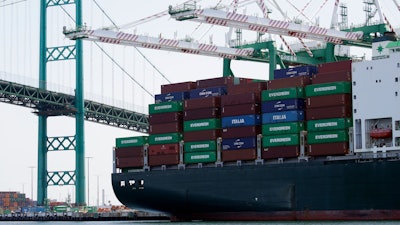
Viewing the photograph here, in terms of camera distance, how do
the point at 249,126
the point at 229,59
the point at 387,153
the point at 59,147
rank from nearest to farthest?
the point at 387,153, the point at 249,126, the point at 229,59, the point at 59,147

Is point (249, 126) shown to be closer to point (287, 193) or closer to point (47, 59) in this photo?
point (287, 193)

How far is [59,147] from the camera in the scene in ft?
281

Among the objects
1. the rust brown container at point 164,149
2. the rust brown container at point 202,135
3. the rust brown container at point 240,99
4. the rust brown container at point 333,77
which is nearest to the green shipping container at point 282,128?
the rust brown container at point 240,99

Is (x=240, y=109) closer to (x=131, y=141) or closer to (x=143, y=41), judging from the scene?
(x=143, y=41)

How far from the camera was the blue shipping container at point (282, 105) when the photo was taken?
198 ft

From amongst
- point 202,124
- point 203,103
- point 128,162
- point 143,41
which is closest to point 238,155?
point 202,124

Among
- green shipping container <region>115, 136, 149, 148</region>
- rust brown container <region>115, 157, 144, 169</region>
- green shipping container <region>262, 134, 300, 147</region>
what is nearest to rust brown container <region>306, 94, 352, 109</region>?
green shipping container <region>262, 134, 300, 147</region>

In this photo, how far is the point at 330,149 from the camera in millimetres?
58750

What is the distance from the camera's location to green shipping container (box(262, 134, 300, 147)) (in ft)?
197

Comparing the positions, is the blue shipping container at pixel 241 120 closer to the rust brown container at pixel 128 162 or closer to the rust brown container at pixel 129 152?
the rust brown container at pixel 129 152

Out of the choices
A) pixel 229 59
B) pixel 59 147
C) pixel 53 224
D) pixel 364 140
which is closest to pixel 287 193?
pixel 364 140

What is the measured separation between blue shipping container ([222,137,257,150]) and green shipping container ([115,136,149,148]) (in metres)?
6.44

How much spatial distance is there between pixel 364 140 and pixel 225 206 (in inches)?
374

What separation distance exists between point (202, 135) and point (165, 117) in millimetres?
3266
